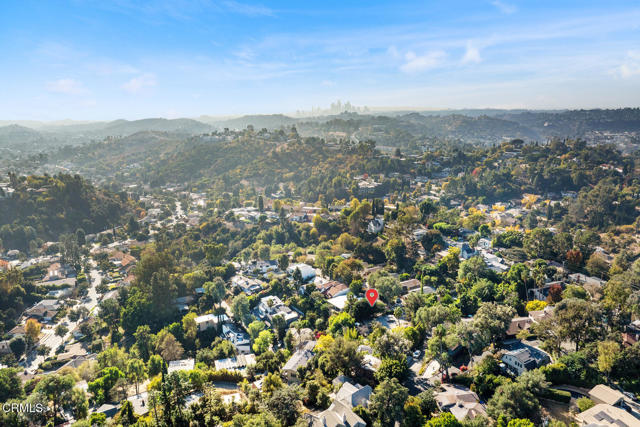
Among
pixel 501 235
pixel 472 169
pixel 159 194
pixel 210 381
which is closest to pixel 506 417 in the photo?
pixel 210 381

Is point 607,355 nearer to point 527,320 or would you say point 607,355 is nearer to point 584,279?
point 527,320

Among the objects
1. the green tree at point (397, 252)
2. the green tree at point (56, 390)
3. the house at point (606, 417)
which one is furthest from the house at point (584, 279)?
the green tree at point (56, 390)

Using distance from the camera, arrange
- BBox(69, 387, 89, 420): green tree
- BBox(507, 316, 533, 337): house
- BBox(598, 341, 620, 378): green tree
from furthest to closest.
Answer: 1. BBox(507, 316, 533, 337): house
2. BBox(69, 387, 89, 420): green tree
3. BBox(598, 341, 620, 378): green tree

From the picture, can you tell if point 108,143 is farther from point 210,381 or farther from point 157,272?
point 210,381

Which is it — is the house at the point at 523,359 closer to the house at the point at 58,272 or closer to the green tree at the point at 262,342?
the green tree at the point at 262,342

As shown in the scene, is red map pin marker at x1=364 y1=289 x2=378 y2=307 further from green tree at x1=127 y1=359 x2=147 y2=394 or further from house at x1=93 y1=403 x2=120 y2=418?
house at x1=93 y1=403 x2=120 y2=418

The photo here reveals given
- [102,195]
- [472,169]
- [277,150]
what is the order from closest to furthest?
[102,195] → [472,169] → [277,150]

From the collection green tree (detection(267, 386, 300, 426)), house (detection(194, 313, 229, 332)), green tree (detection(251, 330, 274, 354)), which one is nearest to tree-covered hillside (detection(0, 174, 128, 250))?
house (detection(194, 313, 229, 332))
